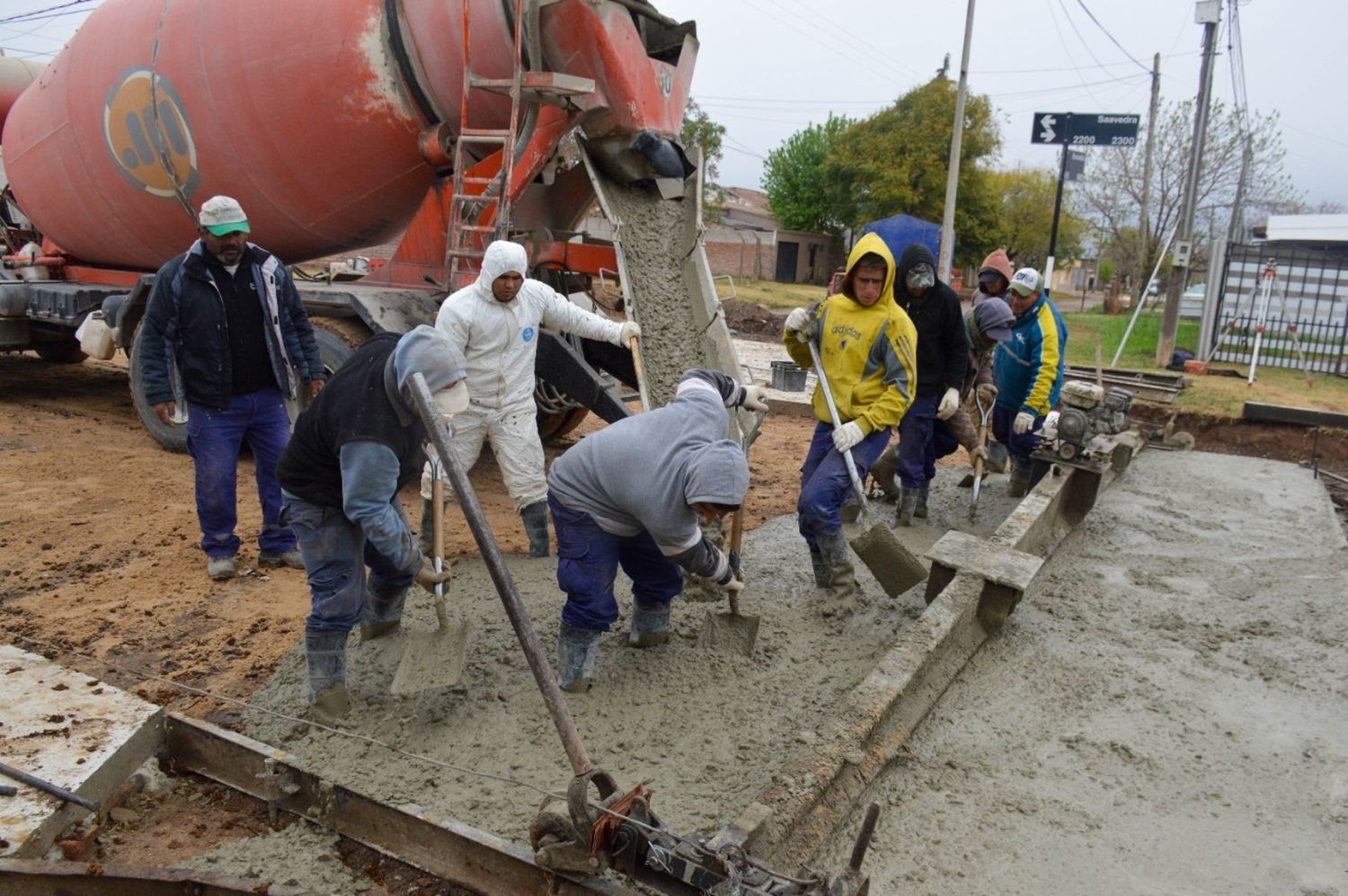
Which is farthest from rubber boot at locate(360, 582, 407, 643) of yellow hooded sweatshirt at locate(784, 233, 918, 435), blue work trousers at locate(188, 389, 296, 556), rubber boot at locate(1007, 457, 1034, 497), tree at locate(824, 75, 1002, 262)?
tree at locate(824, 75, 1002, 262)

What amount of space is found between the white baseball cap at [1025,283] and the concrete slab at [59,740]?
5.11 metres

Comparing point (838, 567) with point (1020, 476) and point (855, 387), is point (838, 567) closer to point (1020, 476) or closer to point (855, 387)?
point (855, 387)

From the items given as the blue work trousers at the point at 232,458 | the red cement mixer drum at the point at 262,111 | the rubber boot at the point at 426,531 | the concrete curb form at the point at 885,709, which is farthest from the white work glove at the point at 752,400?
the red cement mixer drum at the point at 262,111

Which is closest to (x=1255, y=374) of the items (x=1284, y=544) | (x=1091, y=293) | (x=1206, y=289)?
(x=1206, y=289)

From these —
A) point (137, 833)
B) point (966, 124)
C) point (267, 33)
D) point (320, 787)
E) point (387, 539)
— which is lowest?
point (137, 833)

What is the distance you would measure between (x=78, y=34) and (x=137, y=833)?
6.45m

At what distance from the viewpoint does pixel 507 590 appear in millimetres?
2529

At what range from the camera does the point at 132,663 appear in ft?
12.3

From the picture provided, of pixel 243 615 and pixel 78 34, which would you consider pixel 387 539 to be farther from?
pixel 78 34

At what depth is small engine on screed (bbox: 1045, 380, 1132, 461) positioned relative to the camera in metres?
5.88

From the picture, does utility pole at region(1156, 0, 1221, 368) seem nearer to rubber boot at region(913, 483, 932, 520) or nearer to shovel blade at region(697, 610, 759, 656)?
rubber boot at region(913, 483, 932, 520)

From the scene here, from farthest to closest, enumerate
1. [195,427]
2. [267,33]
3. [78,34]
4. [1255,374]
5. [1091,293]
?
[1091,293]
[1255,374]
[78,34]
[267,33]
[195,427]

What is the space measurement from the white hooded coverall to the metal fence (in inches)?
509

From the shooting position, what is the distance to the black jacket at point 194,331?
14.3ft
